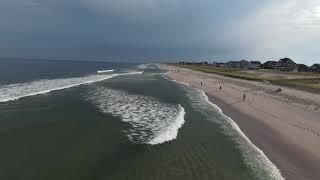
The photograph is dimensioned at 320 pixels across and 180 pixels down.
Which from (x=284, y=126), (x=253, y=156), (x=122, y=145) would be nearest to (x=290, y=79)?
(x=284, y=126)

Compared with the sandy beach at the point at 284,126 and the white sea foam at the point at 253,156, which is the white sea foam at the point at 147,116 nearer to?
the white sea foam at the point at 253,156

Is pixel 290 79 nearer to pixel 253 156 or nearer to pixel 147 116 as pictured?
pixel 147 116

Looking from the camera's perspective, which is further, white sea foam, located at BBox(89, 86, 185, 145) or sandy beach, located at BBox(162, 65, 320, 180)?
white sea foam, located at BBox(89, 86, 185, 145)

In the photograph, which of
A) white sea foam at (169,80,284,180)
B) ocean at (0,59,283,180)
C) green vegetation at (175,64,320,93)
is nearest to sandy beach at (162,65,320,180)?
white sea foam at (169,80,284,180)

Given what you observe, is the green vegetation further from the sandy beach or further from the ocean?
the ocean

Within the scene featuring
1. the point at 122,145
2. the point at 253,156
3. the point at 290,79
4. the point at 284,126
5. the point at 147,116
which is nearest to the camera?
the point at 253,156

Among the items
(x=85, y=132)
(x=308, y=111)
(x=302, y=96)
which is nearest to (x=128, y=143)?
(x=85, y=132)

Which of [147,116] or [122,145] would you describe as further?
[147,116]
